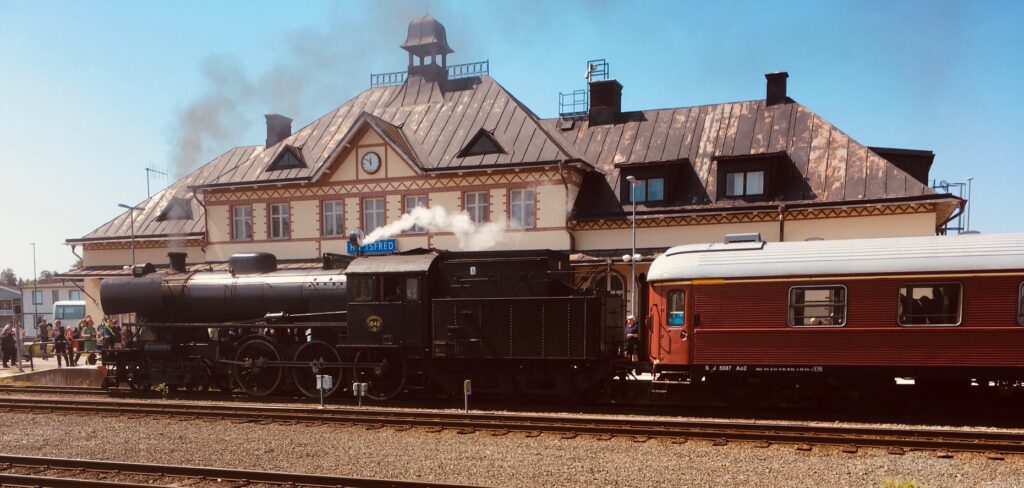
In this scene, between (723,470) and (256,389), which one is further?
(256,389)

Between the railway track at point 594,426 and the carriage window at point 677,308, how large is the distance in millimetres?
2266

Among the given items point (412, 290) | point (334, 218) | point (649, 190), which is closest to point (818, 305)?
point (412, 290)

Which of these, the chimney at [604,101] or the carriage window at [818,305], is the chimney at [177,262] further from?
the chimney at [604,101]

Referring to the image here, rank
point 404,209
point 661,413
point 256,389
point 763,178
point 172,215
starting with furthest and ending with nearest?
point 172,215
point 404,209
point 763,178
point 256,389
point 661,413

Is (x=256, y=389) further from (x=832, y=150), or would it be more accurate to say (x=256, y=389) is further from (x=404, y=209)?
(x=832, y=150)

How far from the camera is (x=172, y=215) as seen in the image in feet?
120

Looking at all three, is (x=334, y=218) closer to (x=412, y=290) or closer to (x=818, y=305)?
(x=412, y=290)

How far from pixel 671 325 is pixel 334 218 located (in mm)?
19872

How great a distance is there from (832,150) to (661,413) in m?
16.9

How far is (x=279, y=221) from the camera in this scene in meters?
32.7

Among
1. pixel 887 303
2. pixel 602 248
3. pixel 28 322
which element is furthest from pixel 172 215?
pixel 28 322

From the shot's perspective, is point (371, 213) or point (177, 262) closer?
point (177, 262)

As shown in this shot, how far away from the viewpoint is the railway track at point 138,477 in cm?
973

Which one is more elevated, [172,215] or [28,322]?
[172,215]
